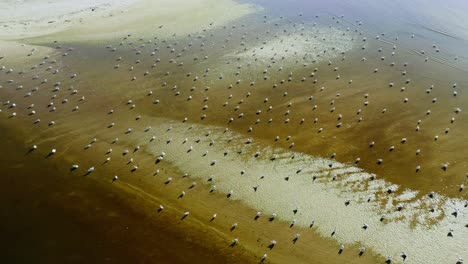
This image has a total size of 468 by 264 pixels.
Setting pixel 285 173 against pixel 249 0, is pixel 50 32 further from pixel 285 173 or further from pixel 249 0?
pixel 285 173

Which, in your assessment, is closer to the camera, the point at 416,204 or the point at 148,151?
the point at 416,204

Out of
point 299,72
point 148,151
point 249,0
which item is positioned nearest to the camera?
point 148,151

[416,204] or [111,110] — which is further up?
[111,110]

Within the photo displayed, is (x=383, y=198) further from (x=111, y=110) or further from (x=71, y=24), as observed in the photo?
(x=71, y=24)

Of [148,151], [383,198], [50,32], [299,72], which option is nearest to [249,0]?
[299,72]

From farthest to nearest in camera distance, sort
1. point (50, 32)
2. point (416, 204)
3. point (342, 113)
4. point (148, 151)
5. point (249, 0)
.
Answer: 1. point (249, 0)
2. point (50, 32)
3. point (342, 113)
4. point (148, 151)
5. point (416, 204)

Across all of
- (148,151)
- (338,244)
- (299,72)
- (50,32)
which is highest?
(50,32)
